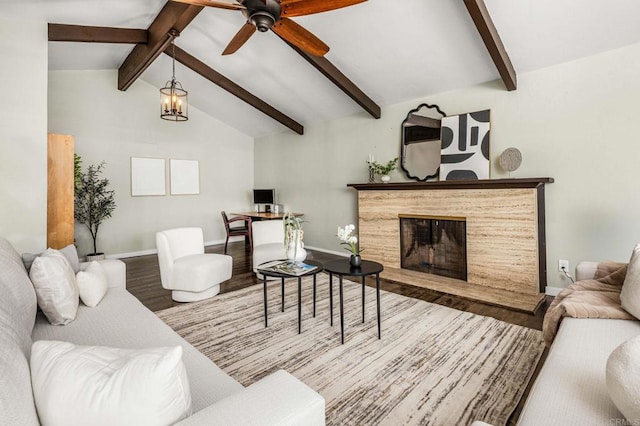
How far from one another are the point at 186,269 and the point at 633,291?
3.41 metres

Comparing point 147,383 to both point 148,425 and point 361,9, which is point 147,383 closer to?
point 148,425

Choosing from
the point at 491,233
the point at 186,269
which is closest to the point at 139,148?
the point at 186,269

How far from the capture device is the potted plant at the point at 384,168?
15.5ft

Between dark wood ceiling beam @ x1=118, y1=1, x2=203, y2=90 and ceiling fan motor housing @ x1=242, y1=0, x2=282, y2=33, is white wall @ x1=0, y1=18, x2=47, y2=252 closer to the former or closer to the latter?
dark wood ceiling beam @ x1=118, y1=1, x2=203, y2=90

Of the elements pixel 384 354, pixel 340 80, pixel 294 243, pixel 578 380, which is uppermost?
pixel 340 80

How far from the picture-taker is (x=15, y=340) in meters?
1.00

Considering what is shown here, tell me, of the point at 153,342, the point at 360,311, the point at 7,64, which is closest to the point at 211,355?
the point at 153,342

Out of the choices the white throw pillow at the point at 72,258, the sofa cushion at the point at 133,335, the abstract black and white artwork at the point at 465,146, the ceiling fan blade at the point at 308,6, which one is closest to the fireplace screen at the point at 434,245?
the abstract black and white artwork at the point at 465,146

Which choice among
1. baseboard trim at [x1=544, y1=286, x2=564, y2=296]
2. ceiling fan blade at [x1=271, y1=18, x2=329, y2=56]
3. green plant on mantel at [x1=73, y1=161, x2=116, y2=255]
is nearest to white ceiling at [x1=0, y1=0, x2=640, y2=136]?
ceiling fan blade at [x1=271, y1=18, x2=329, y2=56]

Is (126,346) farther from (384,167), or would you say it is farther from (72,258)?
(384,167)

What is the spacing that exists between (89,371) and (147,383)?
170 mm

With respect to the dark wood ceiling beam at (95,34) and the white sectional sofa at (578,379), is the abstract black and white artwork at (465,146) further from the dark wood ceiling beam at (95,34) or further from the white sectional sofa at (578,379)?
the dark wood ceiling beam at (95,34)

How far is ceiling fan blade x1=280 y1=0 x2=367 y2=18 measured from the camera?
2.13 meters

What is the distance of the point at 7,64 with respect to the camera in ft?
10.1
